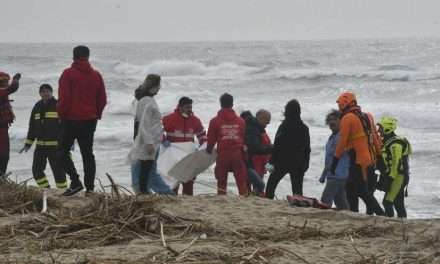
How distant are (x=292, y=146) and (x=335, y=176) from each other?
0.76m

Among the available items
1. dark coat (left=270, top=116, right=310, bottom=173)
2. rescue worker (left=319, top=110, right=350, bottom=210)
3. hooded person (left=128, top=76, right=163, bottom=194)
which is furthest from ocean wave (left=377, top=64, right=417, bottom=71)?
hooded person (left=128, top=76, right=163, bottom=194)

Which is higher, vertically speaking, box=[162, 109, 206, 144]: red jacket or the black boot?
box=[162, 109, 206, 144]: red jacket

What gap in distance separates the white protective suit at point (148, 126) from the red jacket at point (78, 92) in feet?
2.19

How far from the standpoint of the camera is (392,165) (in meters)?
10.5

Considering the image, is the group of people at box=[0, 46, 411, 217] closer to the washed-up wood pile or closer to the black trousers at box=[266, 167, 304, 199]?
the black trousers at box=[266, 167, 304, 199]

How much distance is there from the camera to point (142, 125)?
30.6ft

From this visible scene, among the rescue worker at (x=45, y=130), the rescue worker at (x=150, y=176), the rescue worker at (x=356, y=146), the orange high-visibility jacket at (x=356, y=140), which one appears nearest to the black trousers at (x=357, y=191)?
the rescue worker at (x=356, y=146)

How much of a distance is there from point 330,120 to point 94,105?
2.80 m

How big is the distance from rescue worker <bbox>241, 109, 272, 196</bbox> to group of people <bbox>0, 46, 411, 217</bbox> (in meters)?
0.01

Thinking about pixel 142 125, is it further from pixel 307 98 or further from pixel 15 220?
pixel 307 98

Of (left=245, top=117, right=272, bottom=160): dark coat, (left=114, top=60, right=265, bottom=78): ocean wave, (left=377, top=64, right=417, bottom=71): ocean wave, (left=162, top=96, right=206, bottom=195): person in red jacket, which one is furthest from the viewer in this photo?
(left=114, top=60, right=265, bottom=78): ocean wave

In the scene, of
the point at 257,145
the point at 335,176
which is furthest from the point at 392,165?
the point at 257,145

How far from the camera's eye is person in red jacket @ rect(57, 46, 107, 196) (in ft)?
28.3

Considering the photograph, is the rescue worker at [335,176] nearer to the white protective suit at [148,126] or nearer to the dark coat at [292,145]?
the dark coat at [292,145]
